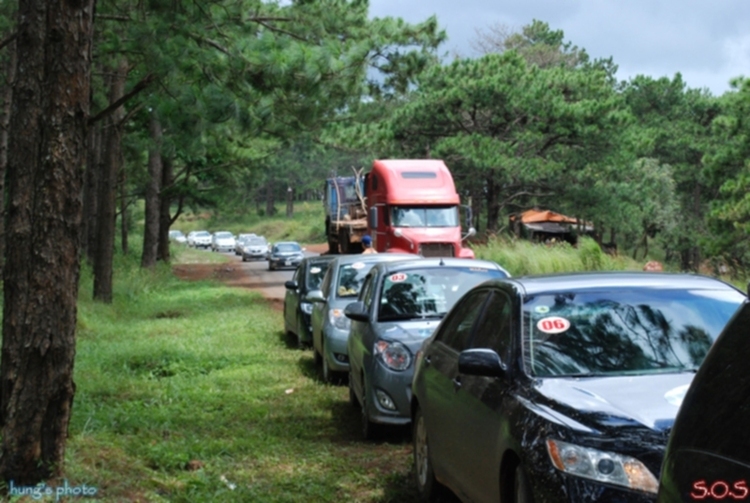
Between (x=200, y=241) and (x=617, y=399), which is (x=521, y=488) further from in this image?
(x=200, y=241)

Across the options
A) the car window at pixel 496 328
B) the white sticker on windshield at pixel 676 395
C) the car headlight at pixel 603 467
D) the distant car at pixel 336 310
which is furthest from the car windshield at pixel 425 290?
the car headlight at pixel 603 467

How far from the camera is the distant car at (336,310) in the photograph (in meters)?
12.5

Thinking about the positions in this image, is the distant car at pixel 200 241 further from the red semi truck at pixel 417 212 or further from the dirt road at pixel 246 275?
the red semi truck at pixel 417 212

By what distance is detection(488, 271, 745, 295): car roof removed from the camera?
6148 millimetres

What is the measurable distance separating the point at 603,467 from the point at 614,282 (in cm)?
191

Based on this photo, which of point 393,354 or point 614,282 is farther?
point 393,354

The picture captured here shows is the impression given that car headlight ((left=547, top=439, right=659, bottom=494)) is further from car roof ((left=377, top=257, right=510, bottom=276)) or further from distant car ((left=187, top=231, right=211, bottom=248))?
distant car ((left=187, top=231, right=211, bottom=248))

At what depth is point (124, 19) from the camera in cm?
1412

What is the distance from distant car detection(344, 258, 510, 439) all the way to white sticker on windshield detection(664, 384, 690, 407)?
396 centimetres

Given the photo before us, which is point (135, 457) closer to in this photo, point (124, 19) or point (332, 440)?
point (332, 440)

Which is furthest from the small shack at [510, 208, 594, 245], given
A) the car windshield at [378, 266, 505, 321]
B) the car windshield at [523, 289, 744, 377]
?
the car windshield at [523, 289, 744, 377]

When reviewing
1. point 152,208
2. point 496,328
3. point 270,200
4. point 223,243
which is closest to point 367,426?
point 496,328

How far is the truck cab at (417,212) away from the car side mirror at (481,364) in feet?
68.1

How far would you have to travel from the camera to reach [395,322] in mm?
9781
